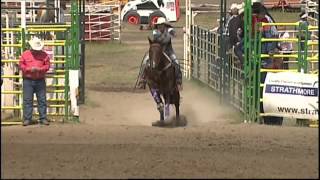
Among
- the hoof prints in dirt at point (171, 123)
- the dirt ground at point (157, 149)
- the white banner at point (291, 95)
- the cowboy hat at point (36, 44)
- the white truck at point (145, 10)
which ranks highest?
the white truck at point (145, 10)

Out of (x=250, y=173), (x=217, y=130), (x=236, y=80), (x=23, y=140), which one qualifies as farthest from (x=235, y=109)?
(x=250, y=173)

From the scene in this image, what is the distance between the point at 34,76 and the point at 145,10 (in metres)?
30.1

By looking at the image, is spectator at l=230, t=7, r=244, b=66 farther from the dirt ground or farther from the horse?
the horse

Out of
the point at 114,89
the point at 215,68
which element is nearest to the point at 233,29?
the point at 215,68

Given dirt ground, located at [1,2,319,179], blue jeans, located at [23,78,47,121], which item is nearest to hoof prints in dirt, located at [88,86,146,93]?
dirt ground, located at [1,2,319,179]

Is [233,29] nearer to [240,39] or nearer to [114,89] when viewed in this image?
[240,39]

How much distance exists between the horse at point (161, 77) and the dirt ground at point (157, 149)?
71cm

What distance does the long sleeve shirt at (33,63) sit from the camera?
12.9 metres

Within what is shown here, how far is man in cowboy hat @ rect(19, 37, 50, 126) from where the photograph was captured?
42.3 ft

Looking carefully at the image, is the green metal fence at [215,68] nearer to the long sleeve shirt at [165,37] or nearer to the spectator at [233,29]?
the spectator at [233,29]

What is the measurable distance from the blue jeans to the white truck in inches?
Answer: 1101

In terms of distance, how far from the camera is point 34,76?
42.6ft

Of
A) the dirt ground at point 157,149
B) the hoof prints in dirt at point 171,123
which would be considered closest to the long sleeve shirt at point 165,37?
the hoof prints in dirt at point 171,123

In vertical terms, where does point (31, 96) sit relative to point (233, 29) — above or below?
below
